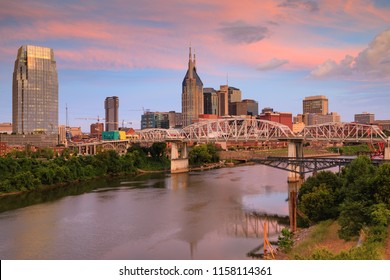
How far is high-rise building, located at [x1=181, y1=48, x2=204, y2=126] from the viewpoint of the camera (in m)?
52.6

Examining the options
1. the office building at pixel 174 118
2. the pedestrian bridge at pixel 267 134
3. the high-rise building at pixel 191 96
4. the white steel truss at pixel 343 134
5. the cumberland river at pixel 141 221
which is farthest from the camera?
the office building at pixel 174 118

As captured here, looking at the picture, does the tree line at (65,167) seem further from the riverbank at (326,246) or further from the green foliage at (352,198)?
the riverbank at (326,246)

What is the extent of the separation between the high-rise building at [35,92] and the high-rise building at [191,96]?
24.8 m

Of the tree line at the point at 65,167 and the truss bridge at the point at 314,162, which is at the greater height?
the truss bridge at the point at 314,162

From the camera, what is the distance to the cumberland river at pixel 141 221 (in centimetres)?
645

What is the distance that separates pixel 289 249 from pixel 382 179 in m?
1.69

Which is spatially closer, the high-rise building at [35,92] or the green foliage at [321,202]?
the green foliage at [321,202]

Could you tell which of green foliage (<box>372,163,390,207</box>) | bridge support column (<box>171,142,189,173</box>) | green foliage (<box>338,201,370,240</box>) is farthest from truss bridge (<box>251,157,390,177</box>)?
bridge support column (<box>171,142,189,173</box>)

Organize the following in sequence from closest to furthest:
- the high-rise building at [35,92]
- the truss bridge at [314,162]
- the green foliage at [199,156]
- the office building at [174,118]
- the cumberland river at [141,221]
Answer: the cumberland river at [141,221] → the truss bridge at [314,162] → the green foliage at [199,156] → the high-rise building at [35,92] → the office building at [174,118]

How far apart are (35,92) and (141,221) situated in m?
21.9

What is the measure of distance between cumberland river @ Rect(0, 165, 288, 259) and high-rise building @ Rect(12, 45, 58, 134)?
48.4 ft

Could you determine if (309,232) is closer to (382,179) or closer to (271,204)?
(382,179)

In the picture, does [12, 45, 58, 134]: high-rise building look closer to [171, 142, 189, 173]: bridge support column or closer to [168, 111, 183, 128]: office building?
[171, 142, 189, 173]: bridge support column

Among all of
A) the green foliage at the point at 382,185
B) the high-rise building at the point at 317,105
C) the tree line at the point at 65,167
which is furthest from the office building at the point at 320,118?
the green foliage at the point at 382,185
